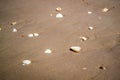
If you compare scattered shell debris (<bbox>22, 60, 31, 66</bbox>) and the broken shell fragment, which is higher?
the broken shell fragment

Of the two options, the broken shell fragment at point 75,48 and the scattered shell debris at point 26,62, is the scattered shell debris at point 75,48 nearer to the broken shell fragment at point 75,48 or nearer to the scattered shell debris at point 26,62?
the broken shell fragment at point 75,48

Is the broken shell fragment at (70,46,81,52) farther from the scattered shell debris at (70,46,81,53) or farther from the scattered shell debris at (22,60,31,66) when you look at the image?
the scattered shell debris at (22,60,31,66)

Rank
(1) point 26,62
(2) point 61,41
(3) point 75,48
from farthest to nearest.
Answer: (2) point 61,41 → (3) point 75,48 → (1) point 26,62

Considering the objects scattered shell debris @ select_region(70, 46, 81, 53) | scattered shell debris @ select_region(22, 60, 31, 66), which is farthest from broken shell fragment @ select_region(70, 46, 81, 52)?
scattered shell debris @ select_region(22, 60, 31, 66)

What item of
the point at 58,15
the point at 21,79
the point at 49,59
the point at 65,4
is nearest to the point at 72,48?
the point at 49,59

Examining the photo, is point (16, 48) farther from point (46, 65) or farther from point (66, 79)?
point (66, 79)

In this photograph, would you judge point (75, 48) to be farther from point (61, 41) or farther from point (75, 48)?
point (61, 41)

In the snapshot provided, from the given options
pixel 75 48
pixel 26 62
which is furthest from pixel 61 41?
pixel 26 62

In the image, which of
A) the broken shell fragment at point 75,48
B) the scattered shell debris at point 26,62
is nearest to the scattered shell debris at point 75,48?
the broken shell fragment at point 75,48
